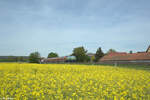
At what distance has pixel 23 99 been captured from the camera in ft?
18.2

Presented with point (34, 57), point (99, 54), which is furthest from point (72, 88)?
point (99, 54)

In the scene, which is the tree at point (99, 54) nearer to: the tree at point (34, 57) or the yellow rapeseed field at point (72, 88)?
the tree at point (34, 57)

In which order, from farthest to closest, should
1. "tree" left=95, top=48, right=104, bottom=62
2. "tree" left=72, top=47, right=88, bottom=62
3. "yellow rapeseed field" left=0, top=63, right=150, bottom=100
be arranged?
"tree" left=72, top=47, right=88, bottom=62, "tree" left=95, top=48, right=104, bottom=62, "yellow rapeseed field" left=0, top=63, right=150, bottom=100

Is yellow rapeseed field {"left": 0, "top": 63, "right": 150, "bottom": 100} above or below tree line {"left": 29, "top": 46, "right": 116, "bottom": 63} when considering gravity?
below

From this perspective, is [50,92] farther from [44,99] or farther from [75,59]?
[75,59]

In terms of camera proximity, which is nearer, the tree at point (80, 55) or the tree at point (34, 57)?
the tree at point (34, 57)

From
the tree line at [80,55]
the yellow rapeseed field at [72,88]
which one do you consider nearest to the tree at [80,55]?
the tree line at [80,55]

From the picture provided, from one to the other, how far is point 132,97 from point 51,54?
439 ft

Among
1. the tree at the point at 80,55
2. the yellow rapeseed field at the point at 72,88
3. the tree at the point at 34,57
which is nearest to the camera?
the yellow rapeseed field at the point at 72,88

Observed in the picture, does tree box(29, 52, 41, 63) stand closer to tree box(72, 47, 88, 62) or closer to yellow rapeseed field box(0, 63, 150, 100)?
tree box(72, 47, 88, 62)

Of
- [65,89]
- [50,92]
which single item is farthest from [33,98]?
[65,89]

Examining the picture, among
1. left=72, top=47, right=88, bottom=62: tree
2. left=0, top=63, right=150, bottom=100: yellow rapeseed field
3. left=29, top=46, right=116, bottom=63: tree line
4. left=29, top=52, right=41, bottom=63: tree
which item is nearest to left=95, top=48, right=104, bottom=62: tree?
left=29, top=46, right=116, bottom=63: tree line

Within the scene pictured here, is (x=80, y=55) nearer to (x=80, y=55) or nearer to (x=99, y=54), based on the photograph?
(x=80, y=55)

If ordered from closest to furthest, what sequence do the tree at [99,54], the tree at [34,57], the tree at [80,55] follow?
the tree at [34,57]
the tree at [99,54]
the tree at [80,55]
